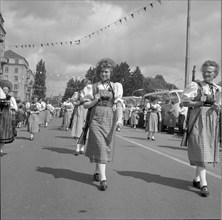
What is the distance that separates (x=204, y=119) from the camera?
5145 millimetres

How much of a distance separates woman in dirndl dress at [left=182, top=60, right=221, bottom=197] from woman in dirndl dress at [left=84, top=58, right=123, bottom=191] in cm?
105

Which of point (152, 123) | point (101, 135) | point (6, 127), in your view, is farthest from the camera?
point (152, 123)

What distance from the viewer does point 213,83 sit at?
5.31 metres

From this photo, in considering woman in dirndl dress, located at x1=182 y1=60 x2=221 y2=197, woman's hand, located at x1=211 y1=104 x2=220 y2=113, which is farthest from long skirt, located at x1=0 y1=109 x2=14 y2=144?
woman's hand, located at x1=211 y1=104 x2=220 y2=113

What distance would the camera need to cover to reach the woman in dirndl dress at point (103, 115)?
5309 mm

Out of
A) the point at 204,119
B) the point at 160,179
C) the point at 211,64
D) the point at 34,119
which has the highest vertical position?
the point at 211,64

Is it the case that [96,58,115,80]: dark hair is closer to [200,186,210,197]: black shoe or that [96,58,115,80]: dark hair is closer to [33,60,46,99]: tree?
[200,186,210,197]: black shoe

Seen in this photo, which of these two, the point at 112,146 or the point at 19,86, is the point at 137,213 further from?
the point at 19,86

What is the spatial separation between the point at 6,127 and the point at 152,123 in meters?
7.94

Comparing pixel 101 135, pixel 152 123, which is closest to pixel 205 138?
pixel 101 135

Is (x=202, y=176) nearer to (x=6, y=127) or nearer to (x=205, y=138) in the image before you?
(x=205, y=138)

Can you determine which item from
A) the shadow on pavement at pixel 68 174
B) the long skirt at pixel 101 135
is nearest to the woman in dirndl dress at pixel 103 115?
the long skirt at pixel 101 135

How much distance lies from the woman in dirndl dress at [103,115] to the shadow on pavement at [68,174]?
0.82 ft

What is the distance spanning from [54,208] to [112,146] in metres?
1.53
